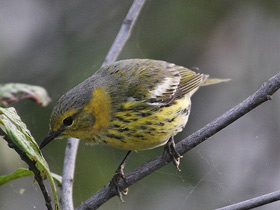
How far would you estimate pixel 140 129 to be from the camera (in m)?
2.82

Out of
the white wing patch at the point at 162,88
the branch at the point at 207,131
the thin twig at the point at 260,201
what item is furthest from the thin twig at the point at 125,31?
the thin twig at the point at 260,201

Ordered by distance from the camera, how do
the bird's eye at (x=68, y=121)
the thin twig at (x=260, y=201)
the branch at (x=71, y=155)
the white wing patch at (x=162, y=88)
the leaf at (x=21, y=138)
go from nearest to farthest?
1. the leaf at (x=21, y=138)
2. the thin twig at (x=260, y=201)
3. the branch at (x=71, y=155)
4. the bird's eye at (x=68, y=121)
5. the white wing patch at (x=162, y=88)

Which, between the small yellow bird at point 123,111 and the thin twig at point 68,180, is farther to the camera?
the small yellow bird at point 123,111

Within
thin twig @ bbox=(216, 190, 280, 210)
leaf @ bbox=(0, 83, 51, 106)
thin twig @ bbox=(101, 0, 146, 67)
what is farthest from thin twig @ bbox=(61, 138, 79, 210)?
thin twig @ bbox=(216, 190, 280, 210)

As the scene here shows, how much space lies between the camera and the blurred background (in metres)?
4.14

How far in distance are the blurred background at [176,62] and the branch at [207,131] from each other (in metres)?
1.60

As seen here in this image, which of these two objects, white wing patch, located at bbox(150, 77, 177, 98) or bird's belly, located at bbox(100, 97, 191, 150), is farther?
white wing patch, located at bbox(150, 77, 177, 98)

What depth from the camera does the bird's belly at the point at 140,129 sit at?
9.21 ft

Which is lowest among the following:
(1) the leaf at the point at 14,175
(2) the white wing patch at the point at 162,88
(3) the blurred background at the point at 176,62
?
(3) the blurred background at the point at 176,62

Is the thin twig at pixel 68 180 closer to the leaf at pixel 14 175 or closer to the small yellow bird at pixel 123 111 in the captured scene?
the small yellow bird at pixel 123 111

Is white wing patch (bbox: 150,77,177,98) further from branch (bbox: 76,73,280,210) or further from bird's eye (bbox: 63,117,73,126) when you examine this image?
branch (bbox: 76,73,280,210)

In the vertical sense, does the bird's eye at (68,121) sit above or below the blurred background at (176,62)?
above

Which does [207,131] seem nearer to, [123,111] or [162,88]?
[123,111]

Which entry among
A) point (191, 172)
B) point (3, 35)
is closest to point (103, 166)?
point (191, 172)
